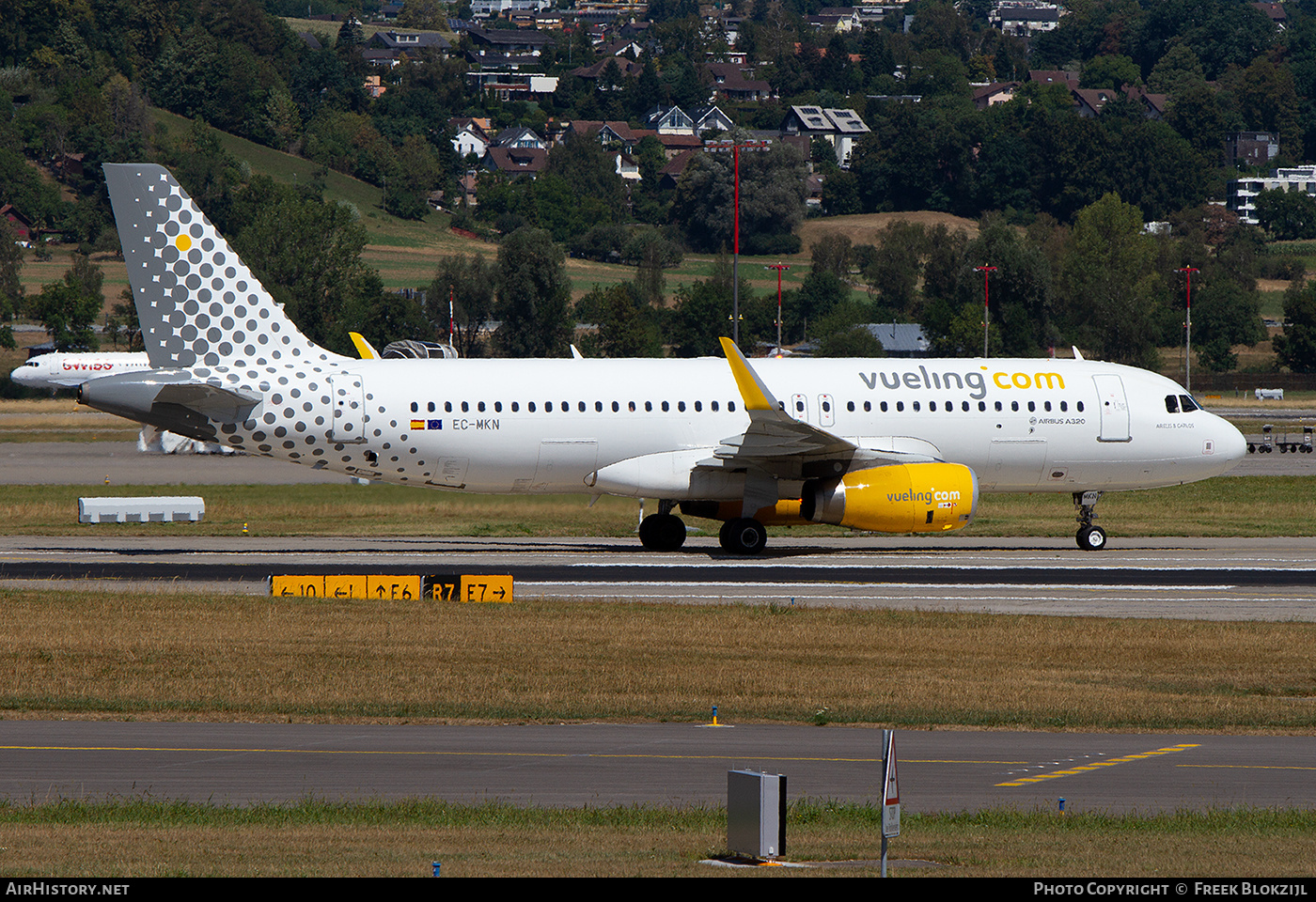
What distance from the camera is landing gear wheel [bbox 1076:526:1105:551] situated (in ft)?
136

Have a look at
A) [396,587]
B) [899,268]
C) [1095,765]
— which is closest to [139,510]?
[396,587]

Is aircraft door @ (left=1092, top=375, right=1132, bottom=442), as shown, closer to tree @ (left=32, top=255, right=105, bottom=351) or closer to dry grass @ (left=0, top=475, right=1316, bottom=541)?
dry grass @ (left=0, top=475, right=1316, bottom=541)

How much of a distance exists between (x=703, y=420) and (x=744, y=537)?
298 centimetres

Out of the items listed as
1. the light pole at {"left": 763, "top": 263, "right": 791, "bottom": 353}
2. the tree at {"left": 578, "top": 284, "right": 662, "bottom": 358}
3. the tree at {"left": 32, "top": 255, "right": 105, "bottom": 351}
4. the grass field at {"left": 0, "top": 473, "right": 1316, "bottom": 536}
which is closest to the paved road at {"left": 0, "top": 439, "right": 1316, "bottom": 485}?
the grass field at {"left": 0, "top": 473, "right": 1316, "bottom": 536}

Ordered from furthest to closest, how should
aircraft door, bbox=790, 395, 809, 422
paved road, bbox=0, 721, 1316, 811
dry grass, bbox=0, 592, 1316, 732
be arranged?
aircraft door, bbox=790, 395, 809, 422, dry grass, bbox=0, 592, 1316, 732, paved road, bbox=0, 721, 1316, 811

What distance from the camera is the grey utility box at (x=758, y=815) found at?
13461 millimetres

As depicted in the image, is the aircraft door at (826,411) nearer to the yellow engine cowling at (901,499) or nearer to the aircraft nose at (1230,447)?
the yellow engine cowling at (901,499)

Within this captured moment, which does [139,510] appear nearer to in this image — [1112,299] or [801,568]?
[801,568]

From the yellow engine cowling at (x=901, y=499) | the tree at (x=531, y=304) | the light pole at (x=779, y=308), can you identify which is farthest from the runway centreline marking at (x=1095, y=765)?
the tree at (x=531, y=304)

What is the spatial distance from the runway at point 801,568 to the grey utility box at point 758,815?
58.0 feet

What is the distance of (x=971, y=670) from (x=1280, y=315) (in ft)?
529

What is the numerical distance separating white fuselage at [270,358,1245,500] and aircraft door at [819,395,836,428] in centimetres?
3

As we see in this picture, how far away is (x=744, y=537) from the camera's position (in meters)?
39.3

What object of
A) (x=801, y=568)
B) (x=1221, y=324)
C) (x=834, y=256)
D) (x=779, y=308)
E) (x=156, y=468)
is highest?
(x=834, y=256)
